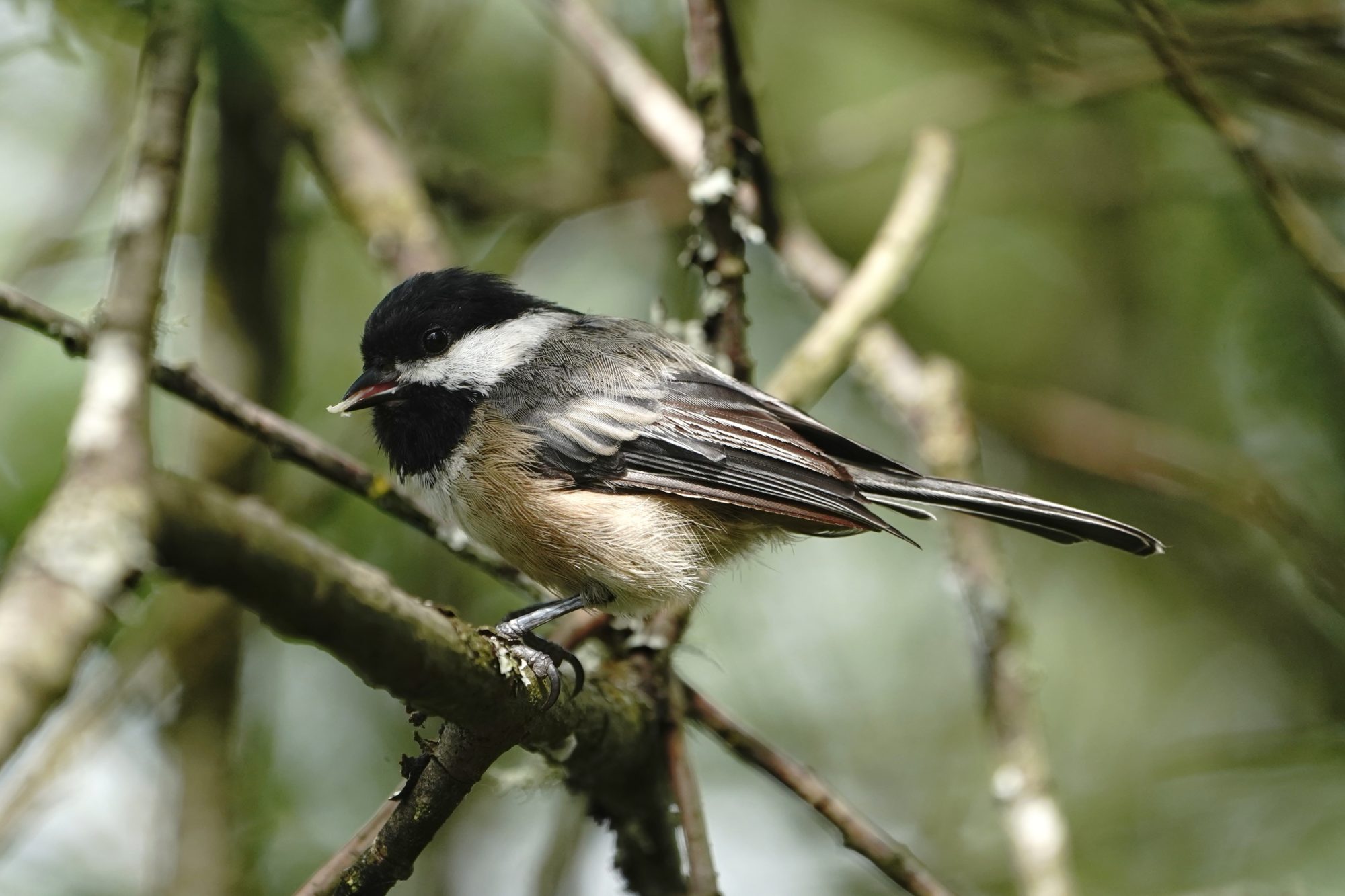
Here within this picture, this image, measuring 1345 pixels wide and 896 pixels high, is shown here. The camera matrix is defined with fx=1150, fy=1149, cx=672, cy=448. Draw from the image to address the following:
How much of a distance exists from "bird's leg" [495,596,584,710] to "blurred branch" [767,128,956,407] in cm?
92

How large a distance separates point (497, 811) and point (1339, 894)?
8.73 feet

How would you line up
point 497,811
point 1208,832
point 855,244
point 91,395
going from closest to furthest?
point 91,395, point 497,811, point 1208,832, point 855,244

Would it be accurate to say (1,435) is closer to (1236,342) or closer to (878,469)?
(878,469)

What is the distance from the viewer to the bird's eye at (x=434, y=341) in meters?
2.90

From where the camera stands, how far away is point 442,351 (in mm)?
2943

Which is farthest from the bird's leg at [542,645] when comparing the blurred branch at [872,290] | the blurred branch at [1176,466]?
the blurred branch at [1176,466]

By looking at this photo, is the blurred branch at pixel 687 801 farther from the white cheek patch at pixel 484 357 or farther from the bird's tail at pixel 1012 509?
the white cheek patch at pixel 484 357

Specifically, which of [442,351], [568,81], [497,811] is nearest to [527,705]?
[442,351]

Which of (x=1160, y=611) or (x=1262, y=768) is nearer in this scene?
(x=1262, y=768)

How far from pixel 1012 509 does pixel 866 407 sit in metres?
2.30

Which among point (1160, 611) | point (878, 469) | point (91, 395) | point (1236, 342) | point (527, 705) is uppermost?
point (1236, 342)

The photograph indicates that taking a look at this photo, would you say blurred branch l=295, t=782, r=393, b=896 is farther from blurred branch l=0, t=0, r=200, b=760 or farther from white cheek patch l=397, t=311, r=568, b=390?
white cheek patch l=397, t=311, r=568, b=390

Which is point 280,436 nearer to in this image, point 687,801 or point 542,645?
point 542,645

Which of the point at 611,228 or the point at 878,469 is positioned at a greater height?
the point at 611,228
